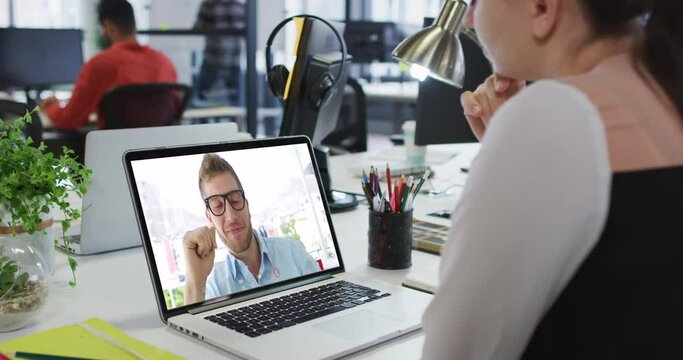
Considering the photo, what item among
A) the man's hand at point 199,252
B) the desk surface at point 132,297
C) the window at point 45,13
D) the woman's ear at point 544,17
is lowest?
the desk surface at point 132,297

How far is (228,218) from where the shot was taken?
118 centimetres

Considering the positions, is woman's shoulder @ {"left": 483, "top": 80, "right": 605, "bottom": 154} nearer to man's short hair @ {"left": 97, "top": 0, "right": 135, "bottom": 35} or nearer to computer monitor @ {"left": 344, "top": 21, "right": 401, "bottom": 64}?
man's short hair @ {"left": 97, "top": 0, "right": 135, "bottom": 35}

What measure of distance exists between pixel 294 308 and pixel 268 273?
9 centimetres

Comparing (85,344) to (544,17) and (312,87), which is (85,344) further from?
(312,87)

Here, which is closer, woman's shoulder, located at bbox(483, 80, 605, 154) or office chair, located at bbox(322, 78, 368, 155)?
woman's shoulder, located at bbox(483, 80, 605, 154)

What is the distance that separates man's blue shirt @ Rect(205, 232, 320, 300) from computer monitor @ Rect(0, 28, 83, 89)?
364 cm

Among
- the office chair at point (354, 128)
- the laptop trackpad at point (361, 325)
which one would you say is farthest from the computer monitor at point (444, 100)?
the office chair at point (354, 128)

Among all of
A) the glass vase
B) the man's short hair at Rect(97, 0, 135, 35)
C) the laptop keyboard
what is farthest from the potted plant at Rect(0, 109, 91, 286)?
the man's short hair at Rect(97, 0, 135, 35)

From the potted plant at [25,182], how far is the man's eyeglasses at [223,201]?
0.22 m

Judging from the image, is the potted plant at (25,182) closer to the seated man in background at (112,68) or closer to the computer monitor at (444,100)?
the computer monitor at (444,100)

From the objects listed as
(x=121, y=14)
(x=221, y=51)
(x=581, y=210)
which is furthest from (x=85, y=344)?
(x=221, y=51)

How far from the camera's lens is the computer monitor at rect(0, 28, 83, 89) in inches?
170

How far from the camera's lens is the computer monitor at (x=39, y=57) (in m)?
4.31

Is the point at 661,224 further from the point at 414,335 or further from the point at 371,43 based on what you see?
the point at 371,43
